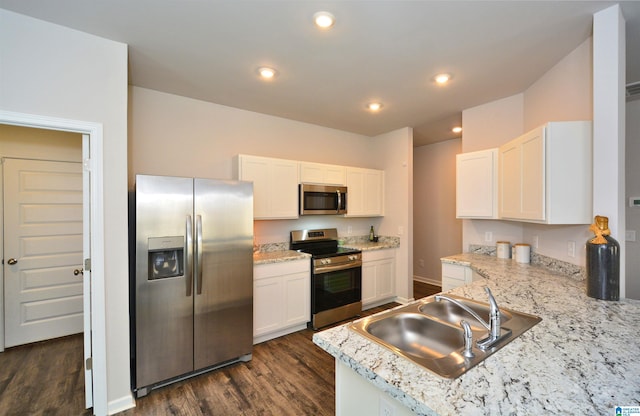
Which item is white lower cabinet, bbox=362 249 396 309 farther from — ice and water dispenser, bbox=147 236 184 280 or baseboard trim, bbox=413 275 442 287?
ice and water dispenser, bbox=147 236 184 280

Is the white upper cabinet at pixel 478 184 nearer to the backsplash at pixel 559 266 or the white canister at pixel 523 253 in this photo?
the white canister at pixel 523 253

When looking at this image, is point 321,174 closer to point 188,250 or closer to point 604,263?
point 188,250

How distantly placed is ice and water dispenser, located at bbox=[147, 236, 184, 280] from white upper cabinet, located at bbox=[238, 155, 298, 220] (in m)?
1.02

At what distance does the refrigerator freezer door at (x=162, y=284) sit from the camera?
2.19 m

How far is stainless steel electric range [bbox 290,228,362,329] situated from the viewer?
132 inches

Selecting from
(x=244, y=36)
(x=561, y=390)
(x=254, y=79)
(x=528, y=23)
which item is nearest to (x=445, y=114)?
(x=528, y=23)

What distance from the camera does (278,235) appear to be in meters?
3.74

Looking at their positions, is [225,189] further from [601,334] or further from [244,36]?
[601,334]

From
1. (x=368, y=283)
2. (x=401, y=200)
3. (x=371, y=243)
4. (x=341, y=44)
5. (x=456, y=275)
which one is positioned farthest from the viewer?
(x=371, y=243)

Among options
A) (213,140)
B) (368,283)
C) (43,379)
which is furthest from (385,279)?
(43,379)

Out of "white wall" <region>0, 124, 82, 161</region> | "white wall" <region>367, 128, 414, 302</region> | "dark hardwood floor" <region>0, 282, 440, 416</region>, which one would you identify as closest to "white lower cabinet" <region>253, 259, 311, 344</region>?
"dark hardwood floor" <region>0, 282, 440, 416</region>

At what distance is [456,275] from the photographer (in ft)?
9.39

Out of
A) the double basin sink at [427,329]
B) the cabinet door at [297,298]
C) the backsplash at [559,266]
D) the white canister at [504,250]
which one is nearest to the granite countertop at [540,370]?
the double basin sink at [427,329]

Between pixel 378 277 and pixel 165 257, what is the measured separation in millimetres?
2862
